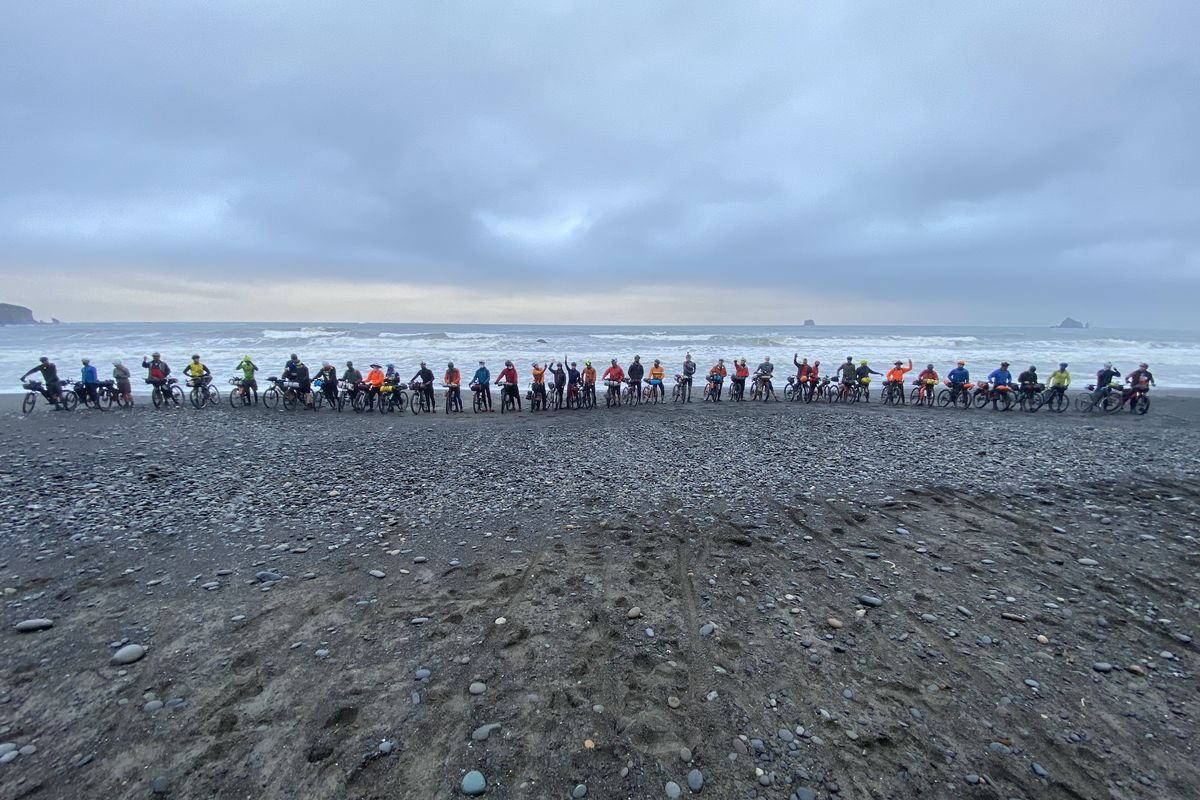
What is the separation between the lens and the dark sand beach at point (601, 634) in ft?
9.62

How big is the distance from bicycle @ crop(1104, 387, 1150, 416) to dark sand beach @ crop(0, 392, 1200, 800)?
1287cm

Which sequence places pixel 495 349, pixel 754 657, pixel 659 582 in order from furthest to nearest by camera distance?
1. pixel 495 349
2. pixel 659 582
3. pixel 754 657

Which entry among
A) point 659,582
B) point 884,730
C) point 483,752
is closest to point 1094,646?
point 884,730

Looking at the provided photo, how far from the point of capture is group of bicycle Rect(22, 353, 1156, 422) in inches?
680

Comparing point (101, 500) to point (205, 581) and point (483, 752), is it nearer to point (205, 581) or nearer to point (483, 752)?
point (205, 581)

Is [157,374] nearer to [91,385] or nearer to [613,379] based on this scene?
[91,385]

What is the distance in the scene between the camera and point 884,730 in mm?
3195

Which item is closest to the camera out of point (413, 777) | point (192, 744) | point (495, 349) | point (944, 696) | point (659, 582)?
point (413, 777)

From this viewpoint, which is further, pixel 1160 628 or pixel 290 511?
pixel 290 511

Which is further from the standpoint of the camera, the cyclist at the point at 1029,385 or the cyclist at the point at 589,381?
the cyclist at the point at 1029,385

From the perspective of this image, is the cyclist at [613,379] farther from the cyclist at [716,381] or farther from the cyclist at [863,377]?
the cyclist at [863,377]

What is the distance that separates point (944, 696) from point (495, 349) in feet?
151

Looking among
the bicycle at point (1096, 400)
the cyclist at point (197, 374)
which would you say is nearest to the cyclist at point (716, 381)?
the bicycle at point (1096, 400)

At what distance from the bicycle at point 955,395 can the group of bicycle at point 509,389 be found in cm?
4
